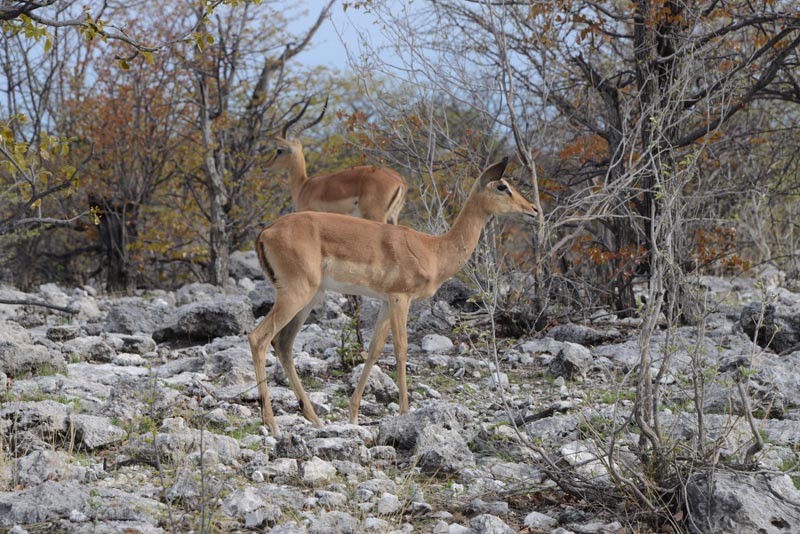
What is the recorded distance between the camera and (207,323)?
10172 mm

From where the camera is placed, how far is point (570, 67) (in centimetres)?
1162

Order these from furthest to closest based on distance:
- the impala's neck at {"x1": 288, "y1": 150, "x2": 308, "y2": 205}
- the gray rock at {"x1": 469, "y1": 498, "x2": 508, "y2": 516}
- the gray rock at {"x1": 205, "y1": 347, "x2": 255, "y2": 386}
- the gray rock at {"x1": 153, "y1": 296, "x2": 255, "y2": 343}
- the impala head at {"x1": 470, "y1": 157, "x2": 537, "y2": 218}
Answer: the impala's neck at {"x1": 288, "y1": 150, "x2": 308, "y2": 205} → the gray rock at {"x1": 153, "y1": 296, "x2": 255, "y2": 343} → the impala head at {"x1": 470, "y1": 157, "x2": 537, "y2": 218} → the gray rock at {"x1": 205, "y1": 347, "x2": 255, "y2": 386} → the gray rock at {"x1": 469, "y1": 498, "x2": 508, "y2": 516}

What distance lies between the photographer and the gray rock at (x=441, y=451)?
5531mm

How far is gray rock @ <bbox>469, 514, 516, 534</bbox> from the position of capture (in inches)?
176

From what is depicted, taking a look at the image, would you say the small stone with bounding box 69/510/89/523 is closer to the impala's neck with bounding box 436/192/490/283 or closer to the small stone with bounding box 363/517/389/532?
the small stone with bounding box 363/517/389/532

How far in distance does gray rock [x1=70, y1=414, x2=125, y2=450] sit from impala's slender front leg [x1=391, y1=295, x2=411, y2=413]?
2.02 metres

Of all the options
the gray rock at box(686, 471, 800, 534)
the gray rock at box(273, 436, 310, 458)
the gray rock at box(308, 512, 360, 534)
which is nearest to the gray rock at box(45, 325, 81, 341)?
the gray rock at box(273, 436, 310, 458)

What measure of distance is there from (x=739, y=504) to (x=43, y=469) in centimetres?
340

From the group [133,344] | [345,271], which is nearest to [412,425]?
[345,271]

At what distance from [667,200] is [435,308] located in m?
6.11

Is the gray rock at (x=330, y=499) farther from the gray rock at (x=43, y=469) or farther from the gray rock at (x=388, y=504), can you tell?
the gray rock at (x=43, y=469)

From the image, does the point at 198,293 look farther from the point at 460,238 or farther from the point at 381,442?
the point at 381,442

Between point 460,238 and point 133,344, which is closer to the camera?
point 460,238

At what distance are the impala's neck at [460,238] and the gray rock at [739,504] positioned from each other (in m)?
3.33
